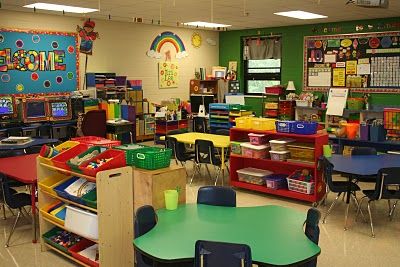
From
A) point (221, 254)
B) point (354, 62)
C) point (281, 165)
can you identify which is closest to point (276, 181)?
point (281, 165)

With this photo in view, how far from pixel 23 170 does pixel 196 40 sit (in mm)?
8091

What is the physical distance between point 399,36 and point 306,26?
7.35ft

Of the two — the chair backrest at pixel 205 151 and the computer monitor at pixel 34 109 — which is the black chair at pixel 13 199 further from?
the computer monitor at pixel 34 109

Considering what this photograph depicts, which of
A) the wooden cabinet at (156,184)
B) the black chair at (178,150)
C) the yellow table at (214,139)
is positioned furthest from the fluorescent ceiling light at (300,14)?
the wooden cabinet at (156,184)

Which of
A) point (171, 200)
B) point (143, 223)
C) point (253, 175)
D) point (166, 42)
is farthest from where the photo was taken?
point (166, 42)

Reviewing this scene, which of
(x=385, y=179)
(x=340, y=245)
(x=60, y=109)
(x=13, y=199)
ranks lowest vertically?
(x=340, y=245)

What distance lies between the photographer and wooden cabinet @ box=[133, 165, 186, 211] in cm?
379

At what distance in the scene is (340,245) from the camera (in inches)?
187

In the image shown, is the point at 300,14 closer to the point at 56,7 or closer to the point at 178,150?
the point at 178,150

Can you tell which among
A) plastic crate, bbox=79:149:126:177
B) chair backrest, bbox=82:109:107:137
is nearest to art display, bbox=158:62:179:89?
chair backrest, bbox=82:109:107:137

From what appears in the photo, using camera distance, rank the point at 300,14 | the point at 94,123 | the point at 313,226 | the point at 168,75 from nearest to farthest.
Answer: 1. the point at 313,226
2. the point at 94,123
3. the point at 300,14
4. the point at 168,75

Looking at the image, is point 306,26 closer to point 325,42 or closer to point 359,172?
point 325,42

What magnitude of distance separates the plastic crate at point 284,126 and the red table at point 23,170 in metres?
3.23

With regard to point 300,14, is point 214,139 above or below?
below
